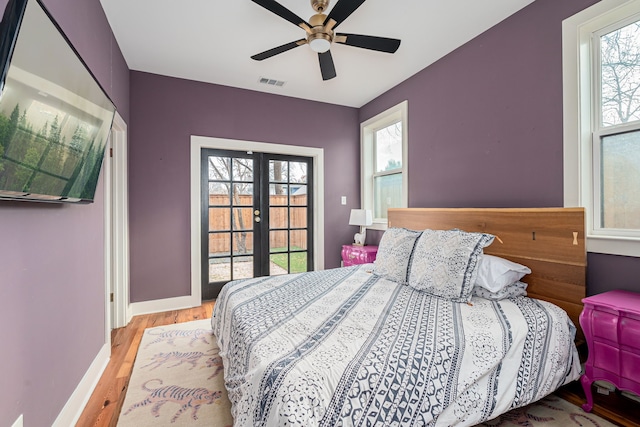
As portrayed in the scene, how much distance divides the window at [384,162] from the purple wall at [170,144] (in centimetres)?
123

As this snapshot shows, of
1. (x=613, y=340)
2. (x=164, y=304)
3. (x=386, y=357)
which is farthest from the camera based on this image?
(x=164, y=304)

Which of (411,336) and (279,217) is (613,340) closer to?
(411,336)

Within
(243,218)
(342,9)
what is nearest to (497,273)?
(342,9)

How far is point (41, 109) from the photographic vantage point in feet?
3.73

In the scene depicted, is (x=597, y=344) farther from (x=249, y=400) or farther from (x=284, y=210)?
(x=284, y=210)

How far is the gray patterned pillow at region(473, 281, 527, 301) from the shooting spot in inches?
80.0

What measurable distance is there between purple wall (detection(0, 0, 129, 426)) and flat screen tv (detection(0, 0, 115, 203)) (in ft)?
0.46

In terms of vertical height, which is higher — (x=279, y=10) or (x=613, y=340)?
(x=279, y=10)

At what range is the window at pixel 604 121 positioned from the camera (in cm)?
188

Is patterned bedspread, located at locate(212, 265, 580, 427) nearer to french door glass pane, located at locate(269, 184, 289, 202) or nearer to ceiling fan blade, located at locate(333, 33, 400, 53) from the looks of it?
ceiling fan blade, located at locate(333, 33, 400, 53)

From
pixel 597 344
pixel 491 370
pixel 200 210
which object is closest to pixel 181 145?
pixel 200 210

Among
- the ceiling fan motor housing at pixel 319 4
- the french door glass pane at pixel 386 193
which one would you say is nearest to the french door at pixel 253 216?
the french door glass pane at pixel 386 193

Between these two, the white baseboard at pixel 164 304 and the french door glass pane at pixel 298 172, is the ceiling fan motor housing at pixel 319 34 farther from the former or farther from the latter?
the white baseboard at pixel 164 304

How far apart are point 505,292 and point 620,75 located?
Result: 1.60 m
